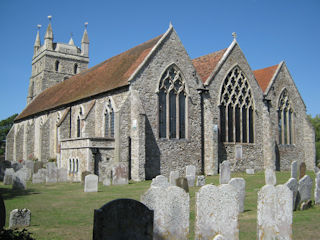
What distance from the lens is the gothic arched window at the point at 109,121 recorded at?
24391 mm

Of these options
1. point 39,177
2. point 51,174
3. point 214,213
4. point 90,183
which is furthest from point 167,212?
point 39,177

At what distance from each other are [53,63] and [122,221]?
157ft

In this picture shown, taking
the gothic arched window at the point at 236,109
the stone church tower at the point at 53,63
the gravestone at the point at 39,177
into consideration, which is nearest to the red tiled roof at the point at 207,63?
the gothic arched window at the point at 236,109

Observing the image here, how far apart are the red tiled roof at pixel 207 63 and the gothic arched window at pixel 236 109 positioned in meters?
1.44

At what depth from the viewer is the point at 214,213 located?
276 inches

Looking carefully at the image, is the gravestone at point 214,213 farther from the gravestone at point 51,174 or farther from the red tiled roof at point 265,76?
the red tiled roof at point 265,76

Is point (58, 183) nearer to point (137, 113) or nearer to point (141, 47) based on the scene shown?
point (137, 113)

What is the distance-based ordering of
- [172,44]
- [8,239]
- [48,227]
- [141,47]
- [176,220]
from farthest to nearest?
[141,47], [172,44], [48,227], [176,220], [8,239]

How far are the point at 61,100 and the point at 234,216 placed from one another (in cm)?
2832

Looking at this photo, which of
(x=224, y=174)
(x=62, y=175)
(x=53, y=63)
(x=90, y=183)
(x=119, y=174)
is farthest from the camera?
(x=53, y=63)

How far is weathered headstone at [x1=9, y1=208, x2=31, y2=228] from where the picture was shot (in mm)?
8859

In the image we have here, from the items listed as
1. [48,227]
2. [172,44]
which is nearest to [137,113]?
[172,44]

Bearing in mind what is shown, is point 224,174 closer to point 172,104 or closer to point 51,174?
point 172,104

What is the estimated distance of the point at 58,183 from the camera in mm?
21297
